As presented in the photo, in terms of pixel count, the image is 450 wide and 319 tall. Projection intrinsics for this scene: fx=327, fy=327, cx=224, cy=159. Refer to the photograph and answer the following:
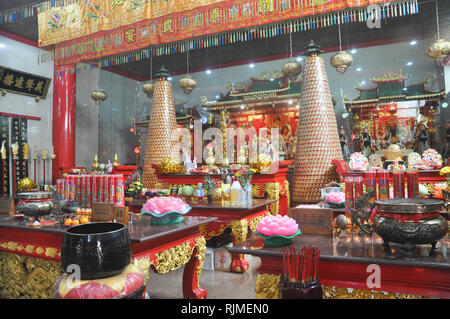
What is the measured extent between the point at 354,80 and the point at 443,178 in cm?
400

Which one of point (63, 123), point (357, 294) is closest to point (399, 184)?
point (357, 294)

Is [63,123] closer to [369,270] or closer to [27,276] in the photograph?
[27,276]

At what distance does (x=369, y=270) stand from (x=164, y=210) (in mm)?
1183

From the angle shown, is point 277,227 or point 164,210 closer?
point 277,227

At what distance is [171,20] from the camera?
3.76 meters

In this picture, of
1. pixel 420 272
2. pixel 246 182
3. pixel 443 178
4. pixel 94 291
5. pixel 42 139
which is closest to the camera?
pixel 94 291

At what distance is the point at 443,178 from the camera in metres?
3.85

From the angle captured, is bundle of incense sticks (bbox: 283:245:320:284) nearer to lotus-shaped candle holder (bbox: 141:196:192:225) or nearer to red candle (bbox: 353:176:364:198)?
red candle (bbox: 353:176:364:198)

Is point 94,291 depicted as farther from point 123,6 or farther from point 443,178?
point 443,178

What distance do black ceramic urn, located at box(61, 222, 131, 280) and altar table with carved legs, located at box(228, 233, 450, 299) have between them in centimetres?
58

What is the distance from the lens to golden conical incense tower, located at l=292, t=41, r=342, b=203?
4.89m

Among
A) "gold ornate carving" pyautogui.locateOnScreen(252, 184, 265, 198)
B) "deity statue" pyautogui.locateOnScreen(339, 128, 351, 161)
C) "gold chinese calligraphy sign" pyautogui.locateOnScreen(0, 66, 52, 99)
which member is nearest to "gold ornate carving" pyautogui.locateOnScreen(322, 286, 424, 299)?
"gold ornate carving" pyautogui.locateOnScreen(252, 184, 265, 198)

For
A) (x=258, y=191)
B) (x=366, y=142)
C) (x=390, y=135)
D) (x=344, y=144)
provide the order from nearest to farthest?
(x=258, y=191)
(x=390, y=135)
(x=366, y=142)
(x=344, y=144)
